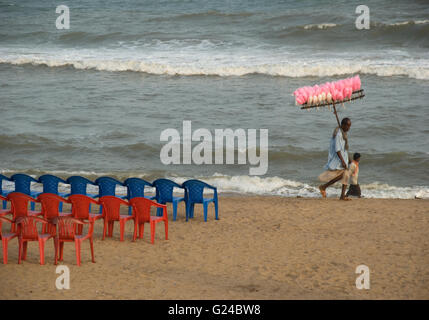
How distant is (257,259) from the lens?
346 inches

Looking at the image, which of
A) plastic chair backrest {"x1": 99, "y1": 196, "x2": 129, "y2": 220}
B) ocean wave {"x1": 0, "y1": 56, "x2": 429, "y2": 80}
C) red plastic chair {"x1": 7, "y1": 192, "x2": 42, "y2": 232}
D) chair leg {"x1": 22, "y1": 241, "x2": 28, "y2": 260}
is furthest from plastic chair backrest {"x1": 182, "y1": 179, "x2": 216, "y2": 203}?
ocean wave {"x1": 0, "y1": 56, "x2": 429, "y2": 80}

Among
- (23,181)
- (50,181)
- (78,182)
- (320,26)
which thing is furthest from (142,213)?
(320,26)

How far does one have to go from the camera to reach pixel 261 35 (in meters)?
31.7

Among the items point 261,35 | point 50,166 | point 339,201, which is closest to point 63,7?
point 261,35

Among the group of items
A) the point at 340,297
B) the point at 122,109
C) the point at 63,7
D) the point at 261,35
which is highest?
the point at 63,7

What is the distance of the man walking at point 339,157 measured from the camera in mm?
11586

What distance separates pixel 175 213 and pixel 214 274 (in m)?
2.79

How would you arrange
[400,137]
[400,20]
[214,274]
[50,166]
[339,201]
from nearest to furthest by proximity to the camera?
[214,274], [339,201], [50,166], [400,137], [400,20]

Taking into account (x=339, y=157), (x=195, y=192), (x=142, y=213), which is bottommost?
(x=142, y=213)

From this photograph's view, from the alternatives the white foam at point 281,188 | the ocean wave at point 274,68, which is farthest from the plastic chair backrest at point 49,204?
the ocean wave at point 274,68

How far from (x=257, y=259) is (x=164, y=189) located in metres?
2.60

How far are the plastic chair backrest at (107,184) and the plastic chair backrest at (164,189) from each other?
2.12ft

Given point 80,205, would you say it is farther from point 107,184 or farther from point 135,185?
point 135,185

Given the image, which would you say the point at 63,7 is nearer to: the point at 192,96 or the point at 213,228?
the point at 192,96
